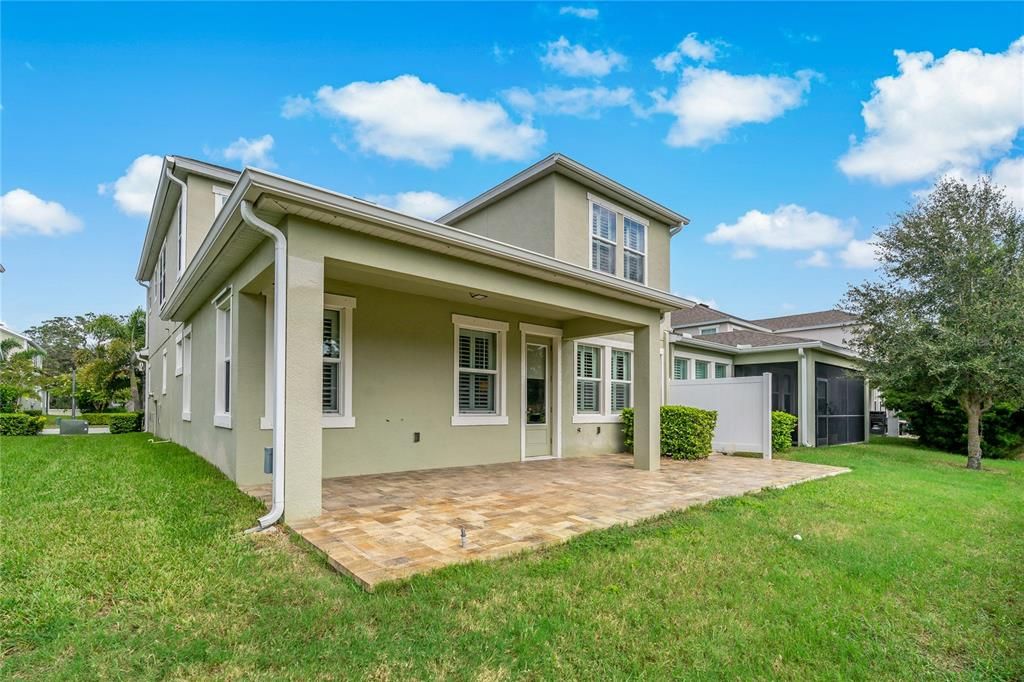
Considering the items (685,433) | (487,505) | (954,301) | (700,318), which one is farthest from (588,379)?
(700,318)

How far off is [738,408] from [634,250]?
4.62m

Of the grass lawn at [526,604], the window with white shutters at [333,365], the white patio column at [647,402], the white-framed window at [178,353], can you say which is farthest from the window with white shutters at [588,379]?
the white-framed window at [178,353]

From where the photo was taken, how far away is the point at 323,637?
9.12ft

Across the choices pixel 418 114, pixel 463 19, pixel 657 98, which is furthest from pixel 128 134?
pixel 657 98

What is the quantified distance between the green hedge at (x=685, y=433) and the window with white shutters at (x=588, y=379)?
148 centimetres

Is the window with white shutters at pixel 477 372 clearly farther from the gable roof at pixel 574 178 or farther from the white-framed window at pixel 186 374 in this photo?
the white-framed window at pixel 186 374

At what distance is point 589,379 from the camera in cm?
1134

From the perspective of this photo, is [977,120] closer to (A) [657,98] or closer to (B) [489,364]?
(A) [657,98]

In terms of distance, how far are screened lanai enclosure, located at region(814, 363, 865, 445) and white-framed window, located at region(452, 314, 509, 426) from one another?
1055 cm

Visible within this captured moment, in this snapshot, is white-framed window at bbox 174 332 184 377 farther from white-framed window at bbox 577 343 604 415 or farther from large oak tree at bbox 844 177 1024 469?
large oak tree at bbox 844 177 1024 469

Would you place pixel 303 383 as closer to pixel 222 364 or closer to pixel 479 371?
pixel 222 364

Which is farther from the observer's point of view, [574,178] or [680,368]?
[680,368]

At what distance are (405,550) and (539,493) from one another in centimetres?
274

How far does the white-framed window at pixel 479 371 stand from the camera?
29.0ft
